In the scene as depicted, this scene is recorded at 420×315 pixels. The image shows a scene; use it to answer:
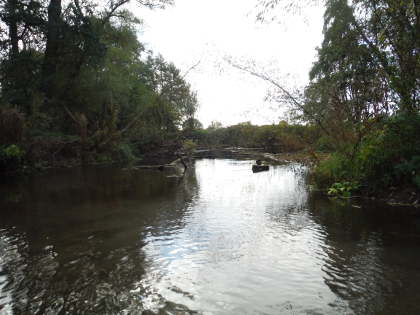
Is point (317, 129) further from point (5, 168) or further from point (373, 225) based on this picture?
point (5, 168)

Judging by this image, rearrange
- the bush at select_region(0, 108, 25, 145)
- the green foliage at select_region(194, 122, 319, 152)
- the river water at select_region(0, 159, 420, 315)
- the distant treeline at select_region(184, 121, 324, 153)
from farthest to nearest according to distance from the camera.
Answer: the bush at select_region(0, 108, 25, 145) → the green foliage at select_region(194, 122, 319, 152) → the distant treeline at select_region(184, 121, 324, 153) → the river water at select_region(0, 159, 420, 315)

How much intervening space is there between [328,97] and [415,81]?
7.04 feet

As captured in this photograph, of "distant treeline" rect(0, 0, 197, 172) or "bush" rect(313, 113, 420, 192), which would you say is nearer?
"bush" rect(313, 113, 420, 192)

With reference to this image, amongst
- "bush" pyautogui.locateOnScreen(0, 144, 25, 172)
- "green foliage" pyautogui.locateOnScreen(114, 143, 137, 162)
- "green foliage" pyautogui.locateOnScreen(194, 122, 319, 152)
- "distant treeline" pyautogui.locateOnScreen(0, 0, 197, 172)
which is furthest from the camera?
"green foliage" pyautogui.locateOnScreen(114, 143, 137, 162)

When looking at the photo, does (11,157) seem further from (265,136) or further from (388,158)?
(265,136)

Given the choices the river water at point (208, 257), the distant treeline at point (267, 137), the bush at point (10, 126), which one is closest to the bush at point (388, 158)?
the river water at point (208, 257)

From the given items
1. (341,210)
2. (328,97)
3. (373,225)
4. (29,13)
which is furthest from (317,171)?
(29,13)

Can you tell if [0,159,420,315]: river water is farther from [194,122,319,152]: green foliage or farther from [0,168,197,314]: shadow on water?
[194,122,319,152]: green foliage

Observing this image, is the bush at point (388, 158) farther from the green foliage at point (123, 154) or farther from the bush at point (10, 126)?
the green foliage at point (123, 154)

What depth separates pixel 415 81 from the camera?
6035 millimetres

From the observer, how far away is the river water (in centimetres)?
251

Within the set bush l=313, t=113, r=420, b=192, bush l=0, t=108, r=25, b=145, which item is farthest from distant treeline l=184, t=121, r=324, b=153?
bush l=0, t=108, r=25, b=145

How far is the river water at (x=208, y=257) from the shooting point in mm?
2512

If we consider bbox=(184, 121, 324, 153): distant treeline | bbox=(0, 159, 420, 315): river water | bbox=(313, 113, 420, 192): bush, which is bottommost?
bbox=(0, 159, 420, 315): river water
